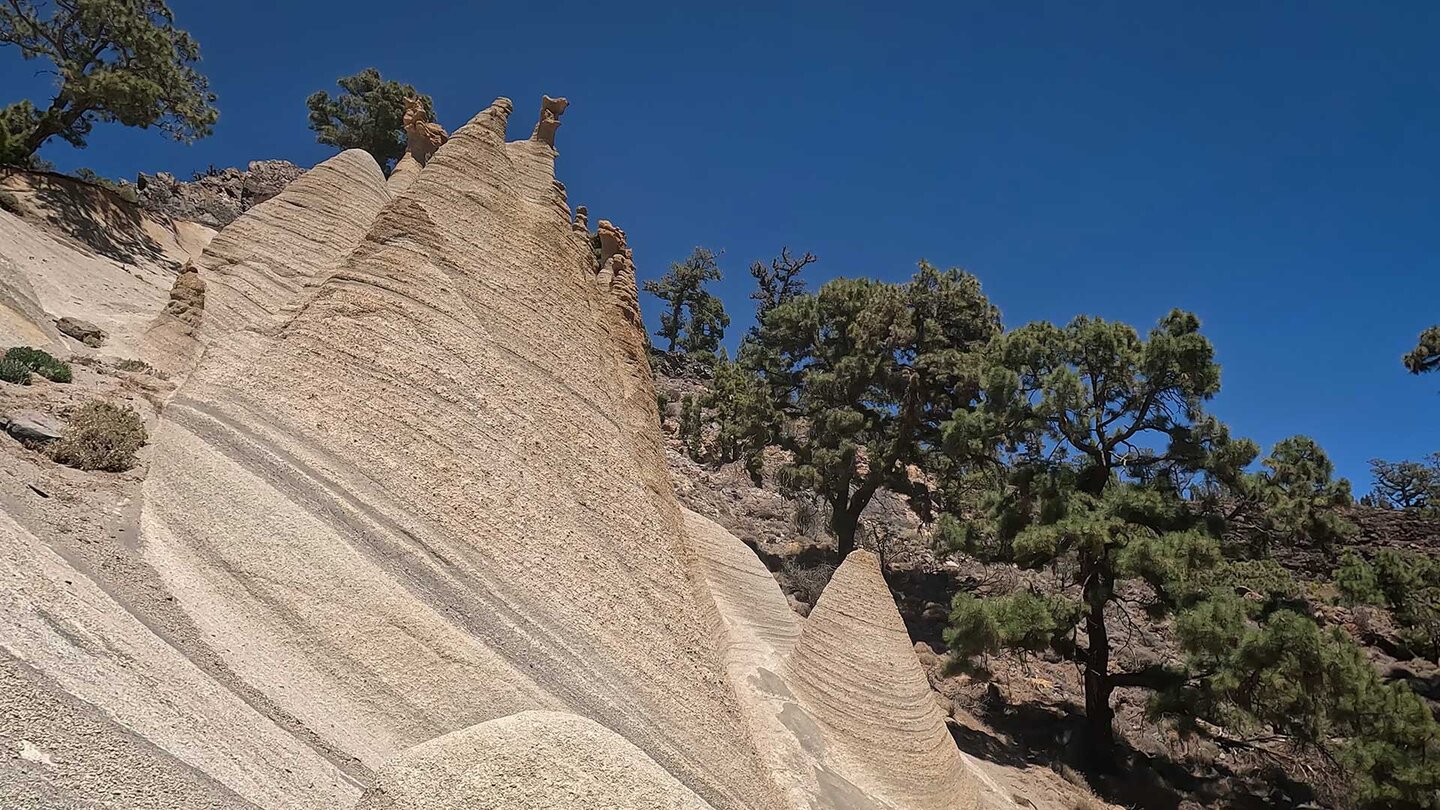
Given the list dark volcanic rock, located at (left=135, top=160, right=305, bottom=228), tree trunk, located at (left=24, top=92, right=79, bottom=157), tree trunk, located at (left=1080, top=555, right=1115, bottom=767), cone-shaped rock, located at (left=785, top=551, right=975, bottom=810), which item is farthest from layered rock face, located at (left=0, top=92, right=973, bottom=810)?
dark volcanic rock, located at (left=135, top=160, right=305, bottom=228)

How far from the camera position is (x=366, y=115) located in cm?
3644

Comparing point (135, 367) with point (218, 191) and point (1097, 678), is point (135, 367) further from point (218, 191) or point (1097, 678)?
point (218, 191)

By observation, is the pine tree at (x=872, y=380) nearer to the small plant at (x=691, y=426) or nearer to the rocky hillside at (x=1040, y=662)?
the rocky hillside at (x=1040, y=662)

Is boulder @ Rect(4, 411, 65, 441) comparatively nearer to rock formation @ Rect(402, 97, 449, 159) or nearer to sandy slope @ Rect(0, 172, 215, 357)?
sandy slope @ Rect(0, 172, 215, 357)

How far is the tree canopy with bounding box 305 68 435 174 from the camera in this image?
116ft

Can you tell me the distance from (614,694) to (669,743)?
531 millimetres

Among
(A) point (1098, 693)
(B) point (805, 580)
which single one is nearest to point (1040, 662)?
(A) point (1098, 693)

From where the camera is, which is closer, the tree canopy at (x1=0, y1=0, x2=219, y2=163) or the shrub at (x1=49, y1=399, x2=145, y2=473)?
the shrub at (x1=49, y1=399, x2=145, y2=473)

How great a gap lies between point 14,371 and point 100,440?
83.3 inches

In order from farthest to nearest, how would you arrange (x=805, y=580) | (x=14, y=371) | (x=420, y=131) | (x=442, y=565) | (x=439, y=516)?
1. (x=805, y=580)
2. (x=420, y=131)
3. (x=14, y=371)
4. (x=439, y=516)
5. (x=442, y=565)

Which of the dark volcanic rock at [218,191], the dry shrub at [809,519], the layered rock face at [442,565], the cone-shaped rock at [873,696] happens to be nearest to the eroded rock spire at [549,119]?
the layered rock face at [442,565]

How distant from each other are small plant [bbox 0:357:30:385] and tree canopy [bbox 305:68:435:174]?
32.4 metres

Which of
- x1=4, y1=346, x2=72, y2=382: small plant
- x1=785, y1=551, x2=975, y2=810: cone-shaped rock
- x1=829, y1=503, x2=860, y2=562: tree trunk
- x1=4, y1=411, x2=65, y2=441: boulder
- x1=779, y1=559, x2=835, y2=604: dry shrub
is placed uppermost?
x1=829, y1=503, x2=860, y2=562: tree trunk

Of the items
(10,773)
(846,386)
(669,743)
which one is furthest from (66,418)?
(846,386)
